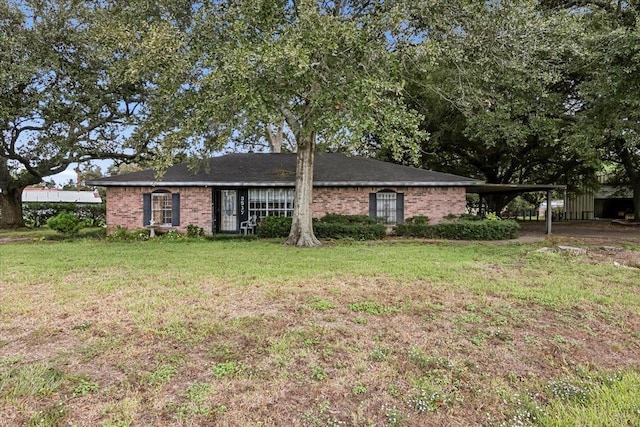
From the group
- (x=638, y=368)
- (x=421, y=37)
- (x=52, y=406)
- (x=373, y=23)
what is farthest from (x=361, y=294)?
(x=421, y=37)

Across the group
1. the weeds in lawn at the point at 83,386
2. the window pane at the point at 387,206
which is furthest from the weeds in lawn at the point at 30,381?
the window pane at the point at 387,206

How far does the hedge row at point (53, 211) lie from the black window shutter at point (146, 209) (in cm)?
944

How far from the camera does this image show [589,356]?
3924 mm

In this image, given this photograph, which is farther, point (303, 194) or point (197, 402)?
point (303, 194)

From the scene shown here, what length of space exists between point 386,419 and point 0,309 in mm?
5338

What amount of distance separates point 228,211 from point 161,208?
2.72 metres

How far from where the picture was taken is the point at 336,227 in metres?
14.6

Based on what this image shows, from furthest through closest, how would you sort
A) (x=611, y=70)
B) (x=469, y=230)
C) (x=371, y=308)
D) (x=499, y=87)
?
1. (x=499, y=87)
2. (x=469, y=230)
3. (x=611, y=70)
4. (x=371, y=308)

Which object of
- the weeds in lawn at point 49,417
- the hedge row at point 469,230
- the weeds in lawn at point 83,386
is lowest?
the weeds in lawn at point 49,417

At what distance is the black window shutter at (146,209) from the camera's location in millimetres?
15945

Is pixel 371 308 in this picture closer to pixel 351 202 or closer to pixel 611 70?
pixel 351 202

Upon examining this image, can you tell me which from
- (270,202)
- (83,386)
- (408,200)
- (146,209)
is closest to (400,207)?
(408,200)

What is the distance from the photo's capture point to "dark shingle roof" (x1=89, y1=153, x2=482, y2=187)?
15.9 meters

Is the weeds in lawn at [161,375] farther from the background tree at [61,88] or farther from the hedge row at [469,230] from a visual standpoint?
the hedge row at [469,230]
